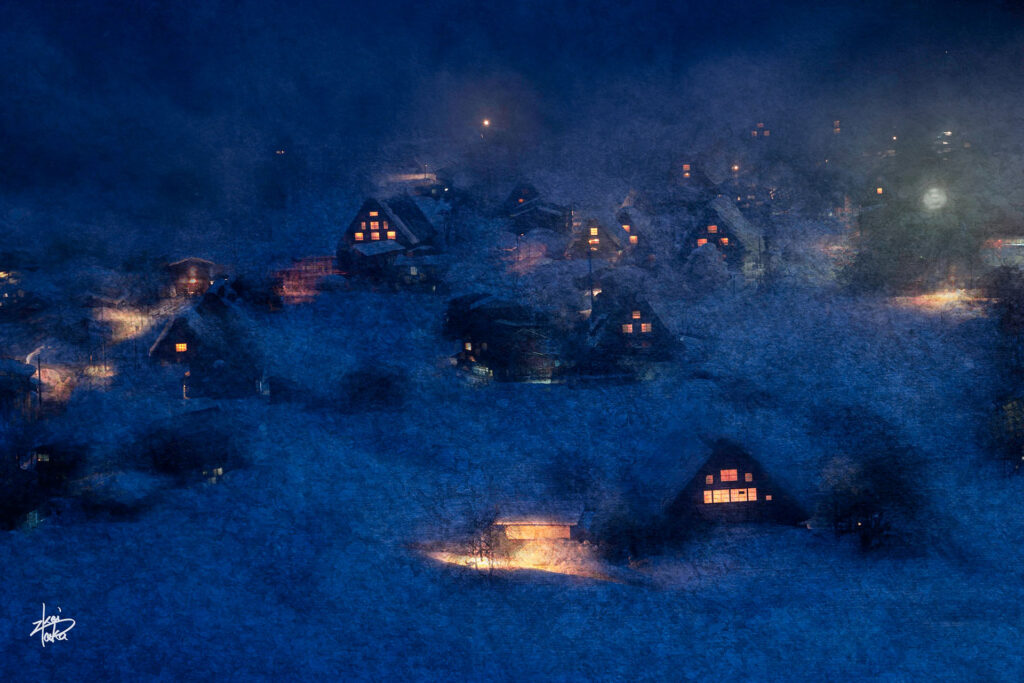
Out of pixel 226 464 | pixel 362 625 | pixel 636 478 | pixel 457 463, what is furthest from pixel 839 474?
pixel 226 464

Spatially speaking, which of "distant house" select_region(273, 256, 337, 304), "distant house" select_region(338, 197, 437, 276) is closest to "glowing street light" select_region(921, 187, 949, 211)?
"distant house" select_region(338, 197, 437, 276)

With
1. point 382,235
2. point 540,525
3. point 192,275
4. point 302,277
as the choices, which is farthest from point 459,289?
point 192,275

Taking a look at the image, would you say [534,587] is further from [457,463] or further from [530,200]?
[530,200]

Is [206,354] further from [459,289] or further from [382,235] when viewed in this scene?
[459,289]
